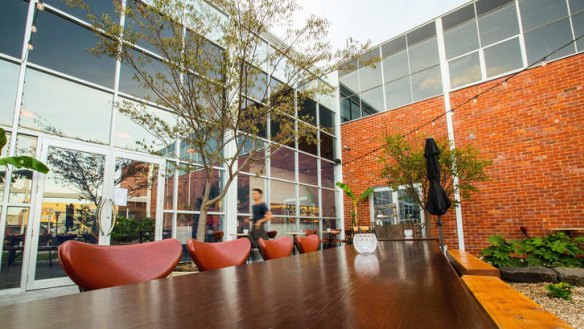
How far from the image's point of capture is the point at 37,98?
4.34 meters

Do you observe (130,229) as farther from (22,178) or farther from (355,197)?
(355,197)

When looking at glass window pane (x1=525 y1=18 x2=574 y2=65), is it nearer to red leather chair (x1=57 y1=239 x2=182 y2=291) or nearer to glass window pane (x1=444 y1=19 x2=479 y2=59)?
glass window pane (x1=444 y1=19 x2=479 y2=59)

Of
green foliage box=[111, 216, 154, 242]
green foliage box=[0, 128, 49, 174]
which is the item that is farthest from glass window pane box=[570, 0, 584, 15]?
green foliage box=[0, 128, 49, 174]

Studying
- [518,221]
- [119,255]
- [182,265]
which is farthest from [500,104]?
[119,255]

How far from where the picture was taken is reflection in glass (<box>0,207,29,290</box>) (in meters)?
3.78

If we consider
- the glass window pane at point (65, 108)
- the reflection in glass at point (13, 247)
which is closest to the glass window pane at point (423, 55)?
the glass window pane at point (65, 108)

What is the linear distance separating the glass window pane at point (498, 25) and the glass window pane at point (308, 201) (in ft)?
19.2

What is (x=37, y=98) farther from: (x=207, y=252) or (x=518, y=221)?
(x=518, y=221)

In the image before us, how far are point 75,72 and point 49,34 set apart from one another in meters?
0.60

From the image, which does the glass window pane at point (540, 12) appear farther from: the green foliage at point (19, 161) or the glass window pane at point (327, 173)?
the green foliage at point (19, 161)

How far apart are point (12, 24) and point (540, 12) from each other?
9.92 meters

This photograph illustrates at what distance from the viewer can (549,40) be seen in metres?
6.69

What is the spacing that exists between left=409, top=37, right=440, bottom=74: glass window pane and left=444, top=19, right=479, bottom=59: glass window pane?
1.05 ft

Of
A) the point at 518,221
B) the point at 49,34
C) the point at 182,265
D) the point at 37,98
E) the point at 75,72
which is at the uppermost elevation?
the point at 49,34
